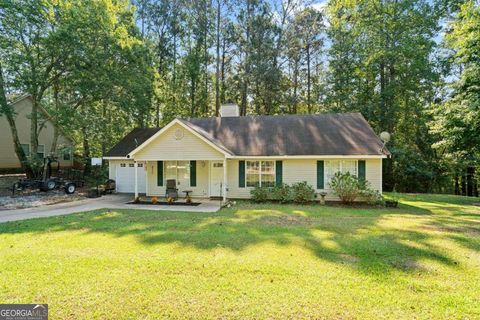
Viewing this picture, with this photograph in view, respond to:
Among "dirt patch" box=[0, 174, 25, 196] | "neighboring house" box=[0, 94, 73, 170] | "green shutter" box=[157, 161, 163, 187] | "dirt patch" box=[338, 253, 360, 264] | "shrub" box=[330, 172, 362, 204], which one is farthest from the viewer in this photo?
"neighboring house" box=[0, 94, 73, 170]

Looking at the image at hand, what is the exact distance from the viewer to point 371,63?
23.1 meters

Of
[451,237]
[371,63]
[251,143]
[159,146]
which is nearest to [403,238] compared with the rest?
[451,237]

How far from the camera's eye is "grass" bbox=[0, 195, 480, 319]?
374cm

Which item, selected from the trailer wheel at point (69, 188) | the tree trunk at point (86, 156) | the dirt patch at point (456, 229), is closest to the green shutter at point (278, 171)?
the dirt patch at point (456, 229)

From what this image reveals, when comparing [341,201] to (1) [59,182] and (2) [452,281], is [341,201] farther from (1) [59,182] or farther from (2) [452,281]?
(1) [59,182]

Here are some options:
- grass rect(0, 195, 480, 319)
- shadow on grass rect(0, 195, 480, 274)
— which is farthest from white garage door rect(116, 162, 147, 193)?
grass rect(0, 195, 480, 319)

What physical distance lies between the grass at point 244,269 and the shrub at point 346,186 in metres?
3.99

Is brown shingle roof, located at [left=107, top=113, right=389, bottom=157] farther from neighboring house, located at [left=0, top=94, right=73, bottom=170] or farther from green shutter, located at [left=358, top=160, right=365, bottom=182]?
neighboring house, located at [left=0, top=94, right=73, bottom=170]

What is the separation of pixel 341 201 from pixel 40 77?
1973 centimetres

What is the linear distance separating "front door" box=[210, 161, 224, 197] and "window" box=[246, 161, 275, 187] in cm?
151

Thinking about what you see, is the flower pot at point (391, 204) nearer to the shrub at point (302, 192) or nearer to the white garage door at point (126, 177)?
the shrub at point (302, 192)

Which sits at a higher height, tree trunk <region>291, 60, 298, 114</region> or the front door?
tree trunk <region>291, 60, 298, 114</region>

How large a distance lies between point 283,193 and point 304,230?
577 centimetres

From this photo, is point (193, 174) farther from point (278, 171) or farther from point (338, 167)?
point (338, 167)
